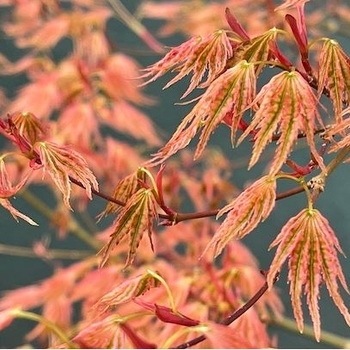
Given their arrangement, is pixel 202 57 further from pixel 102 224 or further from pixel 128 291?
pixel 102 224

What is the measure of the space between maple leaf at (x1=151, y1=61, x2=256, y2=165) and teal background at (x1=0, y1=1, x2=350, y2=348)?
1.62 m

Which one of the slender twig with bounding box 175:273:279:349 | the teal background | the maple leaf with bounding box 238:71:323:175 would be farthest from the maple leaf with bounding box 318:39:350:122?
the teal background

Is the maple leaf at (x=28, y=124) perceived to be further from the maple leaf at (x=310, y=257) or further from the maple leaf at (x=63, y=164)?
the maple leaf at (x=310, y=257)

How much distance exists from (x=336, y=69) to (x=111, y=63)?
980mm

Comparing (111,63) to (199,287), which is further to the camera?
(111,63)

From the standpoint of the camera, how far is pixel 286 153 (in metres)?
0.49

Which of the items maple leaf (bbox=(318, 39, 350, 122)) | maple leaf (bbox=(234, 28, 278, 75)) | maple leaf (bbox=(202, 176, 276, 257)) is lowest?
maple leaf (bbox=(202, 176, 276, 257))

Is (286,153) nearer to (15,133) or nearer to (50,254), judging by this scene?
(15,133)

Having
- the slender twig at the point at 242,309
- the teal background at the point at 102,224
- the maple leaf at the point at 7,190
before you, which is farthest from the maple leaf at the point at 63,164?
the teal background at the point at 102,224

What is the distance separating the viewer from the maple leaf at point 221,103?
20.2 inches

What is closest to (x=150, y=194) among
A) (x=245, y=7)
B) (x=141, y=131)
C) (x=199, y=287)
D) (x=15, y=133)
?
(x=15, y=133)

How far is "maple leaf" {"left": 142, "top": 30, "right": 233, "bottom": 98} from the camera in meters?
0.54

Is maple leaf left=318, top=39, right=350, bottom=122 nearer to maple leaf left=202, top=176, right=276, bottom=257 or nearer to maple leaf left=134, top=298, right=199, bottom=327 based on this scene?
maple leaf left=202, top=176, right=276, bottom=257

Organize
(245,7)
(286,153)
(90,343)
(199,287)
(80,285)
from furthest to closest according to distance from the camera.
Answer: (245,7) → (80,285) → (199,287) → (90,343) → (286,153)
